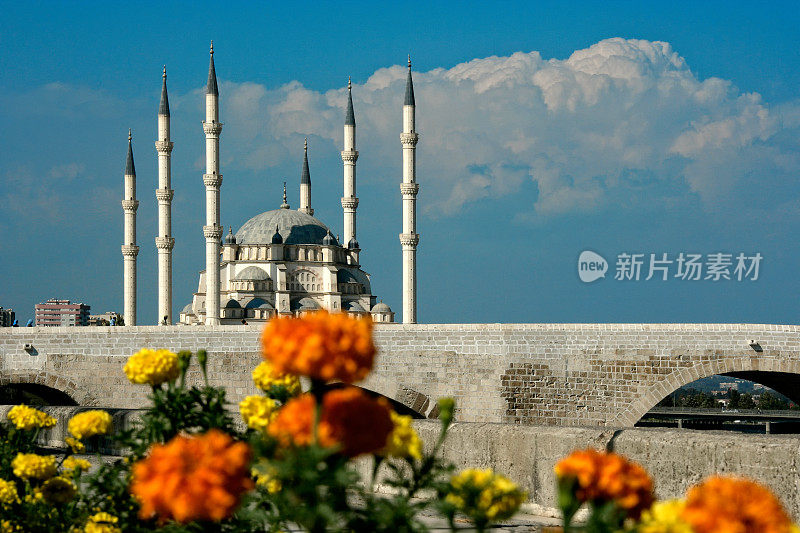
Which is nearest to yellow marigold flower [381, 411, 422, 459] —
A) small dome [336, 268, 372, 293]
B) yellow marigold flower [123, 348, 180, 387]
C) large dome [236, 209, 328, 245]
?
yellow marigold flower [123, 348, 180, 387]

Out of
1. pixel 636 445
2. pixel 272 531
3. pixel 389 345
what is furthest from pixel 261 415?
pixel 389 345

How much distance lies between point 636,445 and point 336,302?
47932mm

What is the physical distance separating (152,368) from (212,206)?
35.8 m

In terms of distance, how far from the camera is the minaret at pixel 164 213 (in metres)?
38.3

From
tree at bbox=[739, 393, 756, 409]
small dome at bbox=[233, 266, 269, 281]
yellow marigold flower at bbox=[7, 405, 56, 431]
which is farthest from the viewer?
tree at bbox=[739, 393, 756, 409]

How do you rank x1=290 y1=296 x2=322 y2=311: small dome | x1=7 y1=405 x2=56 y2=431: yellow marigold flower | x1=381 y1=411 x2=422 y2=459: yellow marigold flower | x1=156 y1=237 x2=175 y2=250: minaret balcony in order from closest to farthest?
1. x1=381 y1=411 x2=422 y2=459: yellow marigold flower
2. x1=7 y1=405 x2=56 y2=431: yellow marigold flower
3. x1=156 y1=237 x2=175 y2=250: minaret balcony
4. x1=290 y1=296 x2=322 y2=311: small dome

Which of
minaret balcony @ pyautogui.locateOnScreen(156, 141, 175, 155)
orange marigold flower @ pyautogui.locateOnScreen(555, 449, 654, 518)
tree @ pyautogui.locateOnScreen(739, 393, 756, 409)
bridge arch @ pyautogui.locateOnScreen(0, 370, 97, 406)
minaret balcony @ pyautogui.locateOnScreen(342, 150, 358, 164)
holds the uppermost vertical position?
minaret balcony @ pyautogui.locateOnScreen(342, 150, 358, 164)

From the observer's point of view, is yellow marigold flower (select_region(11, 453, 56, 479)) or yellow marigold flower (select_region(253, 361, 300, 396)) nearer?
yellow marigold flower (select_region(253, 361, 300, 396))

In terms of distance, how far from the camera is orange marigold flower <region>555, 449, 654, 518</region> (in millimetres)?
1759

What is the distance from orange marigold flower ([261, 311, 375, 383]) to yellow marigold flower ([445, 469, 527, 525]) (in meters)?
0.36

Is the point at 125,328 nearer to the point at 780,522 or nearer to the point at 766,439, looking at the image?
the point at 766,439

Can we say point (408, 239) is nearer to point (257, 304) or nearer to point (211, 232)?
point (211, 232)

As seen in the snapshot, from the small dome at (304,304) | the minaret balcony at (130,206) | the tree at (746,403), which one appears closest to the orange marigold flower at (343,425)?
the minaret balcony at (130,206)

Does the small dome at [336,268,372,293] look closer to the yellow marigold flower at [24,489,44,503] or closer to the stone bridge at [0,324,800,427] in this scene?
the stone bridge at [0,324,800,427]
